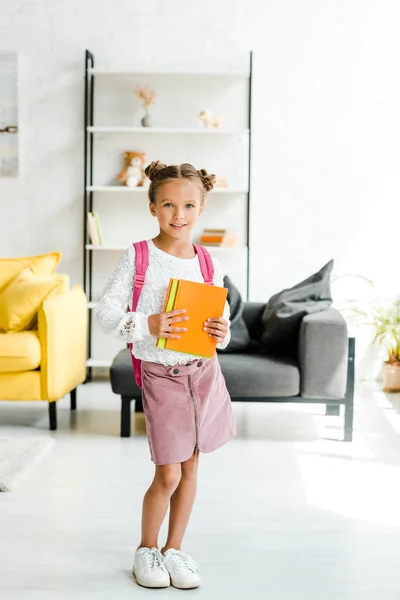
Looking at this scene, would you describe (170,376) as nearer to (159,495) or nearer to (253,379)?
(159,495)

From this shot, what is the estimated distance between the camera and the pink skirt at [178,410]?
2.09 m

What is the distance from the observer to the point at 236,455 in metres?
3.46

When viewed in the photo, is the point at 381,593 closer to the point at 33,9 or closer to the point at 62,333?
the point at 62,333

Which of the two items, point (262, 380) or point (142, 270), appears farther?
point (262, 380)

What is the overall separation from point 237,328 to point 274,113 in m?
1.70

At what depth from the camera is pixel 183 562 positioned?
7.07 ft

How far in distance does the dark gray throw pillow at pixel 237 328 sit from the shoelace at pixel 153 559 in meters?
1.92

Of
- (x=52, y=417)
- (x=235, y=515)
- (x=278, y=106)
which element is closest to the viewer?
(x=235, y=515)

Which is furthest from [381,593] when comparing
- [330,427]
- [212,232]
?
[212,232]

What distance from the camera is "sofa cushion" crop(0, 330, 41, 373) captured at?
3715 millimetres

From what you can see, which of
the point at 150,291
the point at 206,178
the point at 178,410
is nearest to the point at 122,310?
the point at 150,291

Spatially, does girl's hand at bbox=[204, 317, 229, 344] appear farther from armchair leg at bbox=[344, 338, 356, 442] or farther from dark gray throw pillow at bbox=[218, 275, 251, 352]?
dark gray throw pillow at bbox=[218, 275, 251, 352]

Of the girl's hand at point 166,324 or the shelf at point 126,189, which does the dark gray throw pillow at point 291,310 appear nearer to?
the shelf at point 126,189

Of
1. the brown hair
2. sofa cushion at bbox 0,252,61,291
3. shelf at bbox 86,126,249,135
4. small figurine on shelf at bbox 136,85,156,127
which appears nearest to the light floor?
sofa cushion at bbox 0,252,61,291
